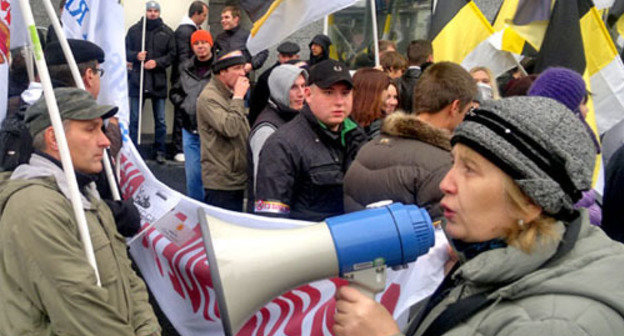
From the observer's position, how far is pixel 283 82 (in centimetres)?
471

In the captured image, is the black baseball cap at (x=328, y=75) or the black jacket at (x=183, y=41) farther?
the black jacket at (x=183, y=41)

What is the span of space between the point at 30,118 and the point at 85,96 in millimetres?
235

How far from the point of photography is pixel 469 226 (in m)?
1.54

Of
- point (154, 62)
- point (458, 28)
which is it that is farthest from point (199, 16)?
point (458, 28)

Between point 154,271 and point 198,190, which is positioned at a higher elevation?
point 154,271

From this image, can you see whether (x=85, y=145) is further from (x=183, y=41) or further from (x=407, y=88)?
(x=183, y=41)

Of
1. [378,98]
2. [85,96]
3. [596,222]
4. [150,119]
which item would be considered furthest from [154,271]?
[150,119]

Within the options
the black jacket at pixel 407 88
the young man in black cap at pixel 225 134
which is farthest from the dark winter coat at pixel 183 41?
the young man in black cap at pixel 225 134

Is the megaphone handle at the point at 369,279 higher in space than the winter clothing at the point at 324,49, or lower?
higher

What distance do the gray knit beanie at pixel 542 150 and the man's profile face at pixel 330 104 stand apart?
2.26m

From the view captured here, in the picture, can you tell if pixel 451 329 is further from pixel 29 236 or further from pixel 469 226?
pixel 29 236

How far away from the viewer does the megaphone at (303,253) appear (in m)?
1.52

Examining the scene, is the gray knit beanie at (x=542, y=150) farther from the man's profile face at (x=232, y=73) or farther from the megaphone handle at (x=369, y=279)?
the man's profile face at (x=232, y=73)

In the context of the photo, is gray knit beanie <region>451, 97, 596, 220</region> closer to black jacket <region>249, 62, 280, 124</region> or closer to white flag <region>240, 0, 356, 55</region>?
white flag <region>240, 0, 356, 55</region>
